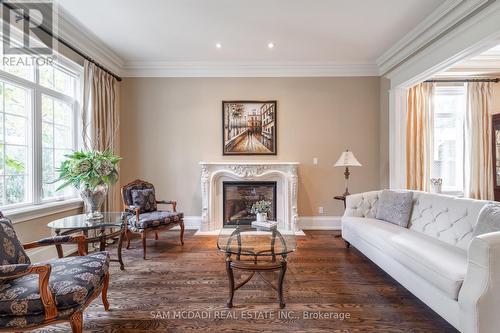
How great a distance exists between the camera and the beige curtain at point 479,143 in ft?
15.1

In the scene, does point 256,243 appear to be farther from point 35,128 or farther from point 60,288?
point 35,128

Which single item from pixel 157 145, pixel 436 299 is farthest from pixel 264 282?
pixel 157 145

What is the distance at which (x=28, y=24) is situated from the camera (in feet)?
9.20

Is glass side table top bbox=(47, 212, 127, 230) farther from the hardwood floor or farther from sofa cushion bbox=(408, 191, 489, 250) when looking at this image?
sofa cushion bbox=(408, 191, 489, 250)

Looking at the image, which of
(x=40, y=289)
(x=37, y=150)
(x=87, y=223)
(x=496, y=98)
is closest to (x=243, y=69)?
(x=37, y=150)

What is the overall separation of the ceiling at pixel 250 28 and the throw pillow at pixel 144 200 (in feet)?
7.87

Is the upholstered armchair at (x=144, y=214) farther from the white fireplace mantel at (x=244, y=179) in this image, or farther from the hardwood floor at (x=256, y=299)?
the white fireplace mantel at (x=244, y=179)

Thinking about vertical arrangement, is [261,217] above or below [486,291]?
above

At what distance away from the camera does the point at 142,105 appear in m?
4.69

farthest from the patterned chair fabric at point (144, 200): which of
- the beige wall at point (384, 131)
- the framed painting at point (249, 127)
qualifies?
the beige wall at point (384, 131)

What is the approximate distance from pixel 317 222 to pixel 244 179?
5.44 feet

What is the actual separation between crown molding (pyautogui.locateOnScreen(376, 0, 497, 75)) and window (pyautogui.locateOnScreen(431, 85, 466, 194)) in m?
1.52

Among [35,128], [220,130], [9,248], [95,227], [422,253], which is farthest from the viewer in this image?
[220,130]

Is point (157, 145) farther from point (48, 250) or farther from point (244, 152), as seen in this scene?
point (48, 250)
